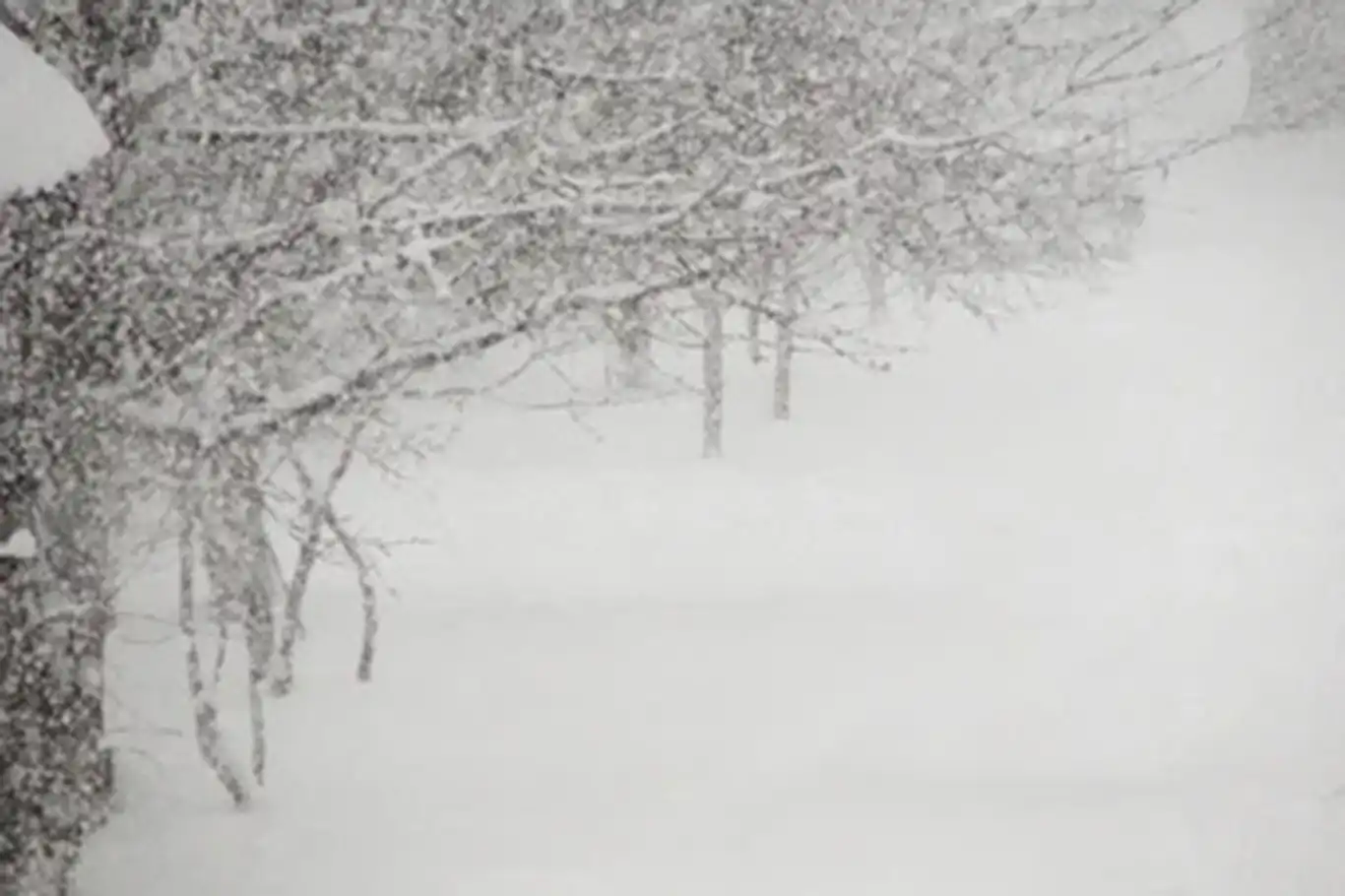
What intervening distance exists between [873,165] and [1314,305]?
16091mm

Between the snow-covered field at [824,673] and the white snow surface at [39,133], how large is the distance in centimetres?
268

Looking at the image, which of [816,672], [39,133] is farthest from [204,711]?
[816,672]

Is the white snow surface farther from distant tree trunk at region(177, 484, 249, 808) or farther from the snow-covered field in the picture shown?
the snow-covered field

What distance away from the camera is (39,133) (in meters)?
3.46

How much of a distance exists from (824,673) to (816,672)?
0.06 metres

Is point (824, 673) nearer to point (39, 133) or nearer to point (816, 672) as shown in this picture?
point (816, 672)

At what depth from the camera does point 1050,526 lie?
12453 mm

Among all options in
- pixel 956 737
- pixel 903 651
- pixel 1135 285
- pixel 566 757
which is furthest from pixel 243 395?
pixel 1135 285

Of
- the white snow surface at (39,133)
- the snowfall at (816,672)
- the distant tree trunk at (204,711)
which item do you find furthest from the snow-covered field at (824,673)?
the white snow surface at (39,133)

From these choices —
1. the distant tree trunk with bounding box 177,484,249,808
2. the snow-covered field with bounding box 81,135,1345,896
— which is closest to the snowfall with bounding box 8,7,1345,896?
the snow-covered field with bounding box 81,135,1345,896

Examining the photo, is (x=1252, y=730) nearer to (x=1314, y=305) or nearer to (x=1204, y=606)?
(x=1204, y=606)

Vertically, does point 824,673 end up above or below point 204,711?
below

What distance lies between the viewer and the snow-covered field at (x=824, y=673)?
5.69m

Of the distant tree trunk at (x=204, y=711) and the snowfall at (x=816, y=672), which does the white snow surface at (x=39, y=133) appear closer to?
the snowfall at (x=816, y=672)
